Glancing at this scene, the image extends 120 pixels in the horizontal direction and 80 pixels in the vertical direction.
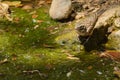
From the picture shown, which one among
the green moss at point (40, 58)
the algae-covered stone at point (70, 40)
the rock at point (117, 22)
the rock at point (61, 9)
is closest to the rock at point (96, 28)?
the rock at point (117, 22)

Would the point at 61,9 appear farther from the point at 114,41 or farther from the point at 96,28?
the point at 114,41

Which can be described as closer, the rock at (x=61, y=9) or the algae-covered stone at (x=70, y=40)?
the algae-covered stone at (x=70, y=40)

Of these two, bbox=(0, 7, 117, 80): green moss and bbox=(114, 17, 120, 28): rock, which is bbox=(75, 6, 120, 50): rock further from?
bbox=(0, 7, 117, 80): green moss

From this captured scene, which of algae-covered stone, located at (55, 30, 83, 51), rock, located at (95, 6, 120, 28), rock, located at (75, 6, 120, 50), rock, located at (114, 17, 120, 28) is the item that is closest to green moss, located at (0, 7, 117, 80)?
algae-covered stone, located at (55, 30, 83, 51)

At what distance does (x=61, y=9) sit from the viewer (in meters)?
6.72

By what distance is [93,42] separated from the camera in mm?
5801

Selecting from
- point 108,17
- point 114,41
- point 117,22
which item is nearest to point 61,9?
point 108,17

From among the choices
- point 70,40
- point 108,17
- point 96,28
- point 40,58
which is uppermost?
point 108,17

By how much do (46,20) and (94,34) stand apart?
1433mm

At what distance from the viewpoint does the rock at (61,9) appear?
671 centimetres

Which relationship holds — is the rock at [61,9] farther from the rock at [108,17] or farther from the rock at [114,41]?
the rock at [114,41]

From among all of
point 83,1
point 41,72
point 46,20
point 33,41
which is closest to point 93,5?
point 83,1

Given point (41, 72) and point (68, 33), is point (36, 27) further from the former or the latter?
point (41, 72)

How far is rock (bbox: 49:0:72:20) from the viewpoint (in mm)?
6711
